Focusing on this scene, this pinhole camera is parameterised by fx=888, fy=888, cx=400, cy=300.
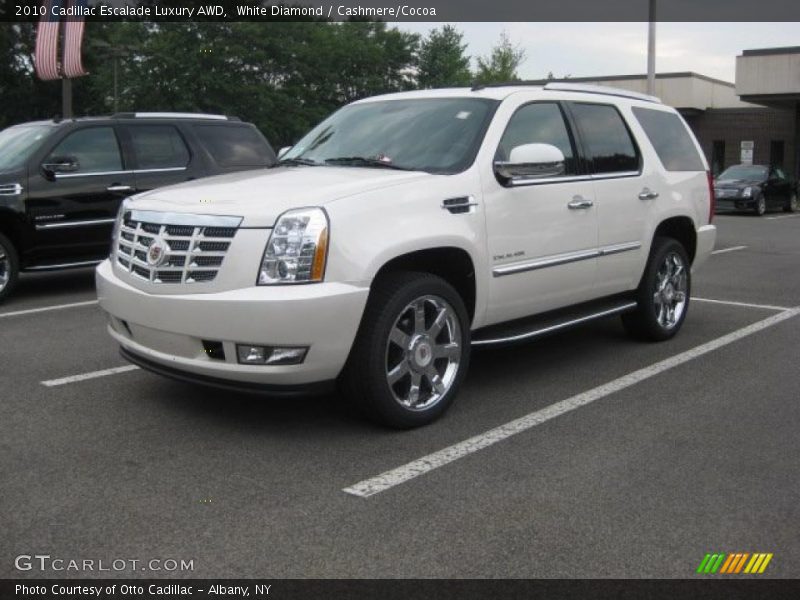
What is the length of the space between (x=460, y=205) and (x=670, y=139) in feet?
9.32

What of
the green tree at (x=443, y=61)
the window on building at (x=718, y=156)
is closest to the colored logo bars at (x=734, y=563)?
the window on building at (x=718, y=156)

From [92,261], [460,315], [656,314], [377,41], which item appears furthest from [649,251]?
[377,41]

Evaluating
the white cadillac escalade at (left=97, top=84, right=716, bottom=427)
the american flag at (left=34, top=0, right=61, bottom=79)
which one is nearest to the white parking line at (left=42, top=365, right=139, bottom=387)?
the white cadillac escalade at (left=97, top=84, right=716, bottom=427)

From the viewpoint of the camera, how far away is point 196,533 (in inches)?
133

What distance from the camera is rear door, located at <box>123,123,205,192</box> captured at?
9.26m

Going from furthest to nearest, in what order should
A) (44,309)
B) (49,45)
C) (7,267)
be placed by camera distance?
(49,45), (7,267), (44,309)

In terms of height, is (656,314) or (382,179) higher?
(382,179)

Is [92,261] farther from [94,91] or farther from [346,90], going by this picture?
[346,90]

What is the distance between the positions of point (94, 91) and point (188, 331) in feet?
156

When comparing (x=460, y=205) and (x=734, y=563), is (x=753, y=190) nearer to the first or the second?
(x=460, y=205)

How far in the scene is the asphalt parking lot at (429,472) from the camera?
3250 millimetres

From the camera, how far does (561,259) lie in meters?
5.50

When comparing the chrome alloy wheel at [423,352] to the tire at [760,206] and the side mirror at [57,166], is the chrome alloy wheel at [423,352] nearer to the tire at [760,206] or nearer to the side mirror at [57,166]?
the side mirror at [57,166]

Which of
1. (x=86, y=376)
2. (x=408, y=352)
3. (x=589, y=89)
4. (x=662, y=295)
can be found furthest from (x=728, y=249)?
(x=86, y=376)
